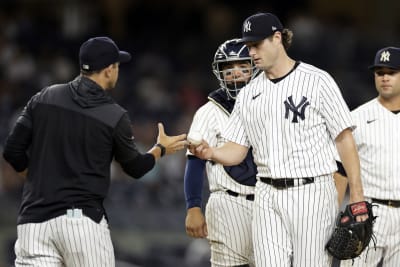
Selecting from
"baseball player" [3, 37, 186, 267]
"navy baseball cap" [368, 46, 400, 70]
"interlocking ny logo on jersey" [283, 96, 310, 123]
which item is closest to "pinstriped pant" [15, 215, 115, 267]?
"baseball player" [3, 37, 186, 267]

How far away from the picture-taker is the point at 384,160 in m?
6.46

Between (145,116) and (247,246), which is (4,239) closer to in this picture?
(145,116)

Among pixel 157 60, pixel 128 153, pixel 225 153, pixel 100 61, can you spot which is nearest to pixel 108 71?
pixel 100 61

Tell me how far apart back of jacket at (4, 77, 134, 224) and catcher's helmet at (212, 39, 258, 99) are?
868mm

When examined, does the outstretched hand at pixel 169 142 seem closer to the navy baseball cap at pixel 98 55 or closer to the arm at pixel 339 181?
the navy baseball cap at pixel 98 55

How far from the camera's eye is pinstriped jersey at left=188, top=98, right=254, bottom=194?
6282 millimetres

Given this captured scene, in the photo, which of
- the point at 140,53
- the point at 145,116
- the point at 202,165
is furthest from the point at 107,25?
the point at 202,165

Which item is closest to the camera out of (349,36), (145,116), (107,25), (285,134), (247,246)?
(285,134)

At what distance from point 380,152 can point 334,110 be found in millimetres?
1036

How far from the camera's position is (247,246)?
6277 millimetres

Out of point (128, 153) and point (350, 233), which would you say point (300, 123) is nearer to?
point (350, 233)

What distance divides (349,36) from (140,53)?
10.00ft

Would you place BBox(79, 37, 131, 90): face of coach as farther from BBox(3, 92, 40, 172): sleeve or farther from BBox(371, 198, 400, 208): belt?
BBox(371, 198, 400, 208): belt

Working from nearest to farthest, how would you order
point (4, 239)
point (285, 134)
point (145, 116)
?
1. point (285, 134)
2. point (4, 239)
3. point (145, 116)
